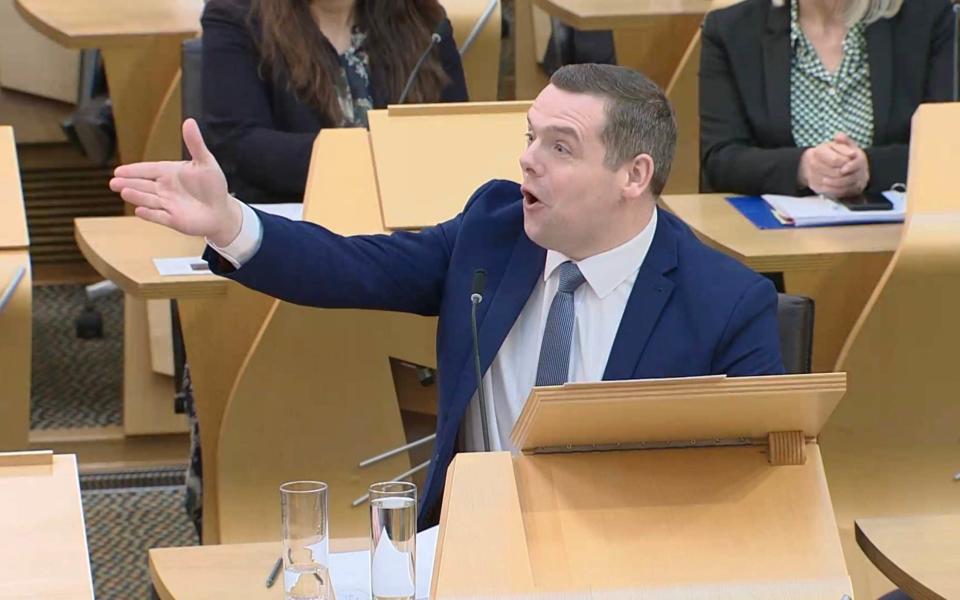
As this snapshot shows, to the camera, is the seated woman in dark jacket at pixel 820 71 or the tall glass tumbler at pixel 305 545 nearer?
the tall glass tumbler at pixel 305 545

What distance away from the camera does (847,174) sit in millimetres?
3152

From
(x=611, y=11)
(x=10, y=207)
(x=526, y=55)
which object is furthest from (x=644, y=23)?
(x=10, y=207)

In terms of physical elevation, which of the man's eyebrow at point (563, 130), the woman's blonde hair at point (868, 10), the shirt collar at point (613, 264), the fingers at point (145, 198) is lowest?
the shirt collar at point (613, 264)

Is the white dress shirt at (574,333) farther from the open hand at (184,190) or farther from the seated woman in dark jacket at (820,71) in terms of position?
the seated woman in dark jacket at (820,71)

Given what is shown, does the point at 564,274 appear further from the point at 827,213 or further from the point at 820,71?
the point at 820,71

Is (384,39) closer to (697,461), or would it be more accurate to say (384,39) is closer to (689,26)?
(689,26)

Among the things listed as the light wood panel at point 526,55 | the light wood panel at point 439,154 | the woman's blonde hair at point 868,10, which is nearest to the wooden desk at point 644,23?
the light wood panel at point 526,55

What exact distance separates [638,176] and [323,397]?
82cm

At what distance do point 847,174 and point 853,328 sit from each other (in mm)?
407

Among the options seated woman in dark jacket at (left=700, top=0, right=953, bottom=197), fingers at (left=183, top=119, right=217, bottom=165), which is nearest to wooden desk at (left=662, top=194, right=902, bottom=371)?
seated woman in dark jacket at (left=700, top=0, right=953, bottom=197)

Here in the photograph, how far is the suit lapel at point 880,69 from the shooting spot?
339 centimetres

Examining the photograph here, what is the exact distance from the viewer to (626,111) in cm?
219

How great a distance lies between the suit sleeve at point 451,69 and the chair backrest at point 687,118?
824 millimetres

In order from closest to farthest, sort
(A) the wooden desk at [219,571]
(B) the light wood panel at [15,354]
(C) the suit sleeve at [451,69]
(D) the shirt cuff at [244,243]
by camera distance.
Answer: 1. (A) the wooden desk at [219,571]
2. (D) the shirt cuff at [244,243]
3. (B) the light wood panel at [15,354]
4. (C) the suit sleeve at [451,69]
